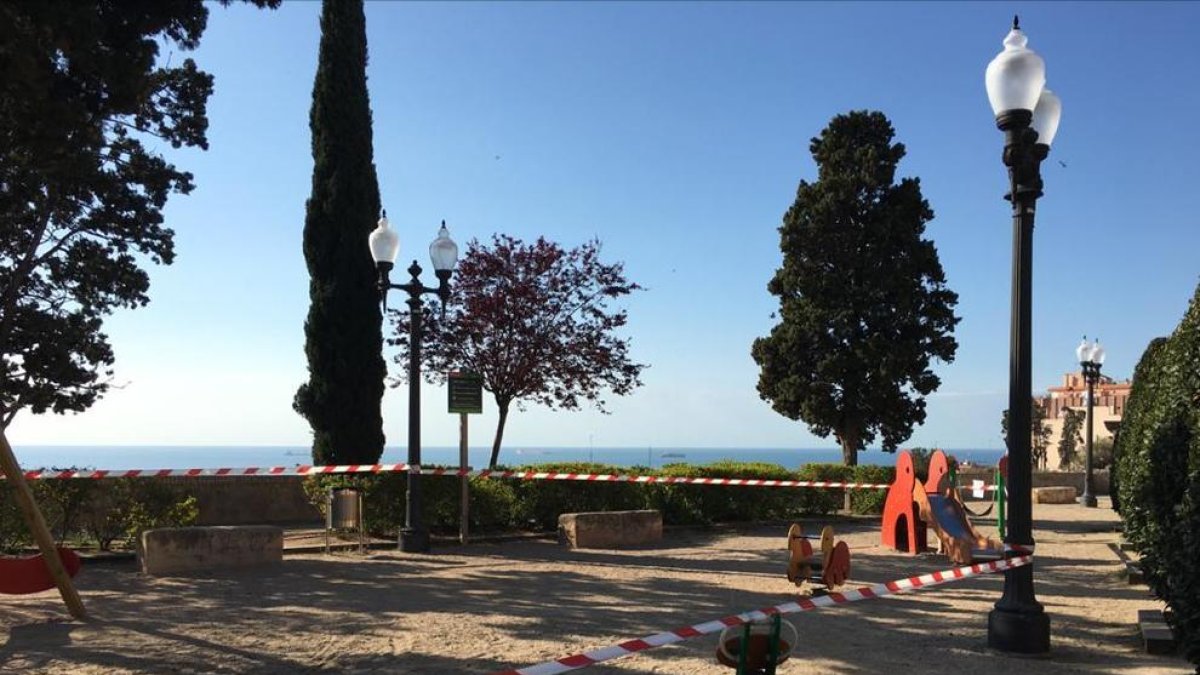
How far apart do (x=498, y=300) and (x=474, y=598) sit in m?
10.2

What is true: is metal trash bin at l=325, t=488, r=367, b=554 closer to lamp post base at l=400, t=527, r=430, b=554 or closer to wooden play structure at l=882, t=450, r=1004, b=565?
lamp post base at l=400, t=527, r=430, b=554

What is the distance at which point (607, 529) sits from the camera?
14.0 meters

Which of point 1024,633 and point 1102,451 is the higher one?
point 1024,633

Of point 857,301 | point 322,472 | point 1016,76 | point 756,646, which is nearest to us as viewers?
point 756,646

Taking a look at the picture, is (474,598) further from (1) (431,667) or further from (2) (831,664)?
(2) (831,664)

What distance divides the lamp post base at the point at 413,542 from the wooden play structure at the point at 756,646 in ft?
28.4

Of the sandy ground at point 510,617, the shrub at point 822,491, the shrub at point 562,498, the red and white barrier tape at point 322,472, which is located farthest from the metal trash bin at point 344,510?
the shrub at point 822,491

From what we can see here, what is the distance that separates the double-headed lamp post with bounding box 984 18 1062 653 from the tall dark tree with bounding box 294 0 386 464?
12850mm

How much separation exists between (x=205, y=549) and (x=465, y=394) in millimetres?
4494

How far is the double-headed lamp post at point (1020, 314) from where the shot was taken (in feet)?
22.3

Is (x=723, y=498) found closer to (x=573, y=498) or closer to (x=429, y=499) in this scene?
(x=573, y=498)

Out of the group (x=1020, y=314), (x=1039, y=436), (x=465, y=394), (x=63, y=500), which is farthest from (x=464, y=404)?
(x=1039, y=436)

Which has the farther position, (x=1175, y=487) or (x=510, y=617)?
A: (x=510, y=617)

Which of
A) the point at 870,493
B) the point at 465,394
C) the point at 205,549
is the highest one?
the point at 465,394
